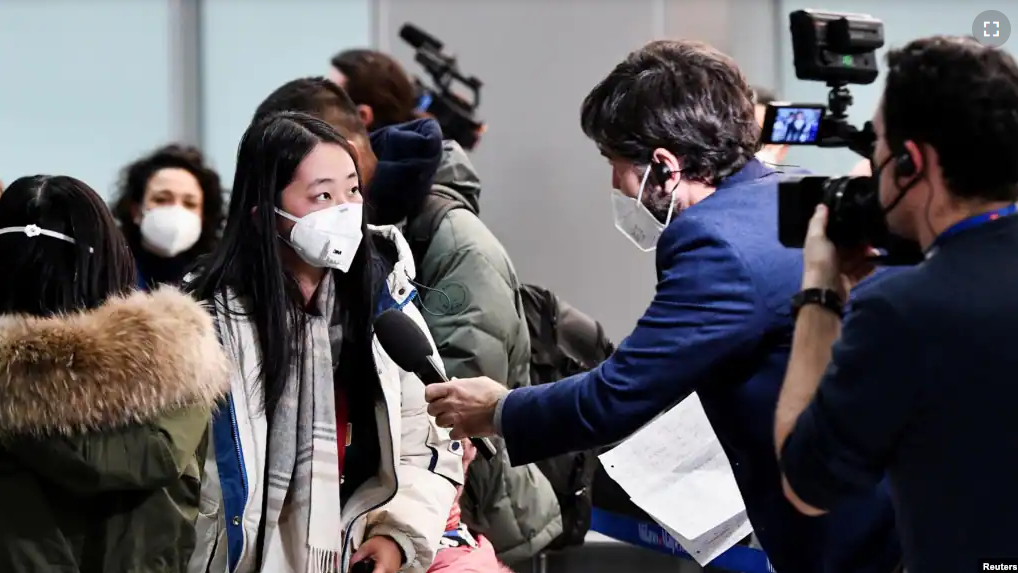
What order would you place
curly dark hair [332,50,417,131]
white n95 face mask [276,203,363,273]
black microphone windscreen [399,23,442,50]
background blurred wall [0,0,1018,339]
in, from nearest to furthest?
white n95 face mask [276,203,363,273] < curly dark hair [332,50,417,131] < black microphone windscreen [399,23,442,50] < background blurred wall [0,0,1018,339]

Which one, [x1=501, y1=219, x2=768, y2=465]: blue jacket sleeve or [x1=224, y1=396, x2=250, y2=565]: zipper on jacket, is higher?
[x1=501, y1=219, x2=768, y2=465]: blue jacket sleeve

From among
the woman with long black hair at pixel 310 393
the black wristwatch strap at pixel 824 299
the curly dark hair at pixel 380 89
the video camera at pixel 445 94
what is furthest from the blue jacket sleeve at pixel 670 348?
the video camera at pixel 445 94

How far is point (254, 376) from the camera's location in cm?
223

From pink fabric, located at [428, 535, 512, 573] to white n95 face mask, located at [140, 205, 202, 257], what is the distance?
1.48 metres

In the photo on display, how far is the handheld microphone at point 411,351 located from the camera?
206 centimetres

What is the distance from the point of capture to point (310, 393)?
2.26m

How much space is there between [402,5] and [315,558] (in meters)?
2.81

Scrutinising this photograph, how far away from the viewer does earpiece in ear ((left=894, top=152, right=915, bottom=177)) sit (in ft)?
4.73

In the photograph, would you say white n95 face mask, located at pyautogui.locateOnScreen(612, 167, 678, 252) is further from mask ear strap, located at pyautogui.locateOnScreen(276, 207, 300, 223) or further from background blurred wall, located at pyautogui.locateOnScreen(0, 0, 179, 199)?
background blurred wall, located at pyautogui.locateOnScreen(0, 0, 179, 199)

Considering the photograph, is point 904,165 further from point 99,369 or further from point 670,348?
point 99,369

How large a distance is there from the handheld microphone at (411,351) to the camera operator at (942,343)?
2.47ft

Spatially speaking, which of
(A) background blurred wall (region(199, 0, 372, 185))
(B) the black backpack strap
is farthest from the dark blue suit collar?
(A) background blurred wall (region(199, 0, 372, 185))

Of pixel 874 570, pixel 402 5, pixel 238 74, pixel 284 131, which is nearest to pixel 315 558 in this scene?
pixel 284 131

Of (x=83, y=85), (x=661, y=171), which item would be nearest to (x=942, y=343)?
(x=661, y=171)
